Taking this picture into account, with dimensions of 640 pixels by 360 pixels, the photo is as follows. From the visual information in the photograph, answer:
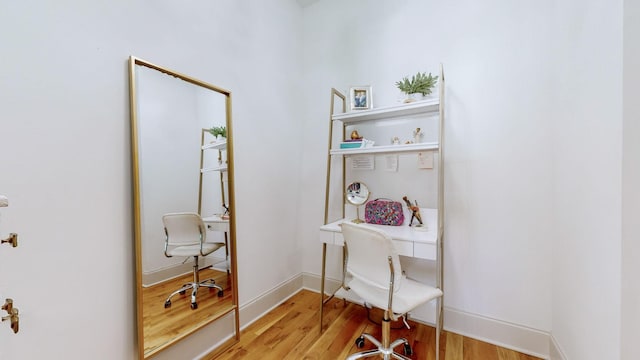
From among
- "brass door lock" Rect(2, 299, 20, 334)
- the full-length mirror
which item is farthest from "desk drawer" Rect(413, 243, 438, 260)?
"brass door lock" Rect(2, 299, 20, 334)

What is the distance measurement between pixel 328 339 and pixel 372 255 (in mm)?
882

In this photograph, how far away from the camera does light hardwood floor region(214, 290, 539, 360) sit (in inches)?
65.5

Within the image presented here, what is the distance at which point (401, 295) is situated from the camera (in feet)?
4.87

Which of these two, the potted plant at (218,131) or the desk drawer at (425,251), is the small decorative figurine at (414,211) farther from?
the potted plant at (218,131)

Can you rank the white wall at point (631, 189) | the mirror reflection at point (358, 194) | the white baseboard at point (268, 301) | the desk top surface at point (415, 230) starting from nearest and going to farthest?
the white wall at point (631, 189) < the desk top surface at point (415, 230) < the white baseboard at point (268, 301) < the mirror reflection at point (358, 194)

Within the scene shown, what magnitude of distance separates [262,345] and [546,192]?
2.23 metres

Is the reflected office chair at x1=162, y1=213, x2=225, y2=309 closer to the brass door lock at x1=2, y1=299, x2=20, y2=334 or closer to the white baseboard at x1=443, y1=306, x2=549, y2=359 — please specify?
the brass door lock at x1=2, y1=299, x2=20, y2=334

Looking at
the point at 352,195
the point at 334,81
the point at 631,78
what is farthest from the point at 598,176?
the point at 334,81

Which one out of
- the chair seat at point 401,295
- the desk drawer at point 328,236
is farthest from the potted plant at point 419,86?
the chair seat at point 401,295

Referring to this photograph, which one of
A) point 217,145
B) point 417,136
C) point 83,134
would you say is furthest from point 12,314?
point 417,136

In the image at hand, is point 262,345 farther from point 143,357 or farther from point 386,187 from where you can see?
point 386,187

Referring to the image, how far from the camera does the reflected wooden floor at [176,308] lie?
52.6 inches

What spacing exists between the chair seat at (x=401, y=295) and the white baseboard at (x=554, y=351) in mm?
771

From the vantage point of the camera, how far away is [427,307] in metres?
1.99
